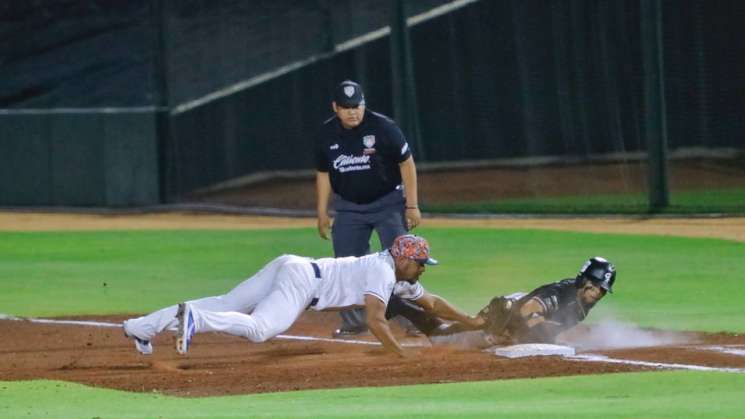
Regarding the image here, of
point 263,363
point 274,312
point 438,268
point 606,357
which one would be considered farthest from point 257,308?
point 438,268

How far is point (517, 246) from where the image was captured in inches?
789

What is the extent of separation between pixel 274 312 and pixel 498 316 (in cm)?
159

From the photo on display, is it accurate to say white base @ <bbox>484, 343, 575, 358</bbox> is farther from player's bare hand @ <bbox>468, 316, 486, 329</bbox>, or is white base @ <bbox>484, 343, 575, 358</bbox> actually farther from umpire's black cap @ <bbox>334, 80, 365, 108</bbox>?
umpire's black cap @ <bbox>334, 80, 365, 108</bbox>

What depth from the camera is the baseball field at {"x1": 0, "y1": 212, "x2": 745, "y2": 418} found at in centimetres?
885

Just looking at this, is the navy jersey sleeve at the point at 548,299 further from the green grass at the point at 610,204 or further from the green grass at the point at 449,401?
the green grass at the point at 610,204

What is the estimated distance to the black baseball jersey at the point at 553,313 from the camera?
11.5 meters

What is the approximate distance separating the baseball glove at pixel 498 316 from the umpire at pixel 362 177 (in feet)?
4.07

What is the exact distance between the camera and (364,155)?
12.6 meters

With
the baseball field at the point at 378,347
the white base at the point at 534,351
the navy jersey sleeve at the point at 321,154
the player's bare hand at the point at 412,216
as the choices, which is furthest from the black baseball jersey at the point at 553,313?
the navy jersey sleeve at the point at 321,154

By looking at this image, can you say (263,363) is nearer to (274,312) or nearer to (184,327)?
(274,312)

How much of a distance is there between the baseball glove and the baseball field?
Answer: 22 centimetres

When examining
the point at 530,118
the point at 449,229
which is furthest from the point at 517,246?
the point at 530,118

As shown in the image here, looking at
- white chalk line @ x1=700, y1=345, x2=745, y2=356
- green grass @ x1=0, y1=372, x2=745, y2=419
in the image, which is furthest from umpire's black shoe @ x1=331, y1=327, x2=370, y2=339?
green grass @ x1=0, y1=372, x2=745, y2=419

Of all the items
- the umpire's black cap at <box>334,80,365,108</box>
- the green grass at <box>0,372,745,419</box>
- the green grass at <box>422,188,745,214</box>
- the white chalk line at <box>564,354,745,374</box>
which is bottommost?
the white chalk line at <box>564,354,745,374</box>
